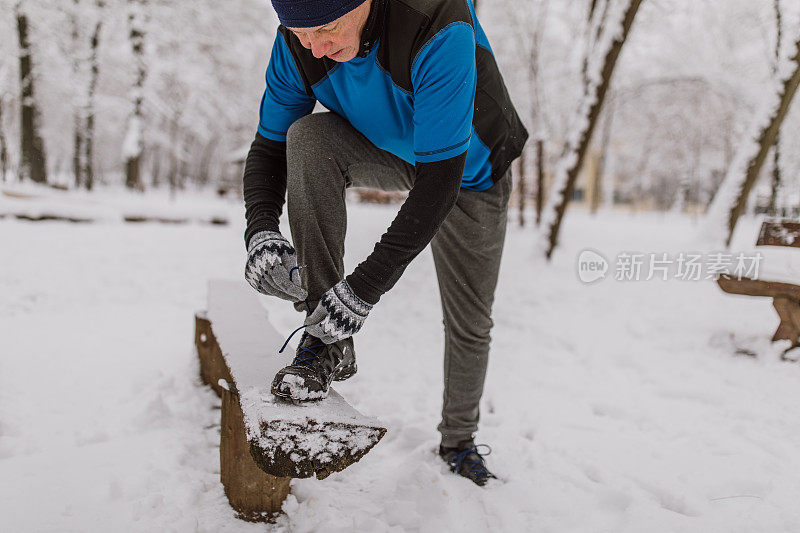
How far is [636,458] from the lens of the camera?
240 centimetres

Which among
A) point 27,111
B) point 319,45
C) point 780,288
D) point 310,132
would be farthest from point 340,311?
point 27,111

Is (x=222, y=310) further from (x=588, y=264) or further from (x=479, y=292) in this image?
(x=588, y=264)

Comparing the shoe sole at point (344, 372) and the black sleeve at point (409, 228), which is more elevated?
the black sleeve at point (409, 228)

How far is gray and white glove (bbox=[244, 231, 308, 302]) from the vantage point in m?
1.60

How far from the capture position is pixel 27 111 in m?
12.4

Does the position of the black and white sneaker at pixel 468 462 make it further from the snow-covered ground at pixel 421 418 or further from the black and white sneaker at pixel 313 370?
the black and white sneaker at pixel 313 370

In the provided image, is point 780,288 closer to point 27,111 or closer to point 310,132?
point 310,132

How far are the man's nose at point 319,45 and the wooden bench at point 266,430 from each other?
102 cm

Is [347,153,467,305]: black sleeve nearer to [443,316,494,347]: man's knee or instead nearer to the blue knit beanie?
the blue knit beanie

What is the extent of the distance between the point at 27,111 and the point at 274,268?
14.3 m

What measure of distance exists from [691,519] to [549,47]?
59.0 ft

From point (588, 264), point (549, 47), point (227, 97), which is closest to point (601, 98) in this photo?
point (588, 264)

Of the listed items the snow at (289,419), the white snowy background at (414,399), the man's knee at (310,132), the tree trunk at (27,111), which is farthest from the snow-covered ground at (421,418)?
the tree trunk at (27,111)

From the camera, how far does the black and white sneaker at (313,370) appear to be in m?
1.50
